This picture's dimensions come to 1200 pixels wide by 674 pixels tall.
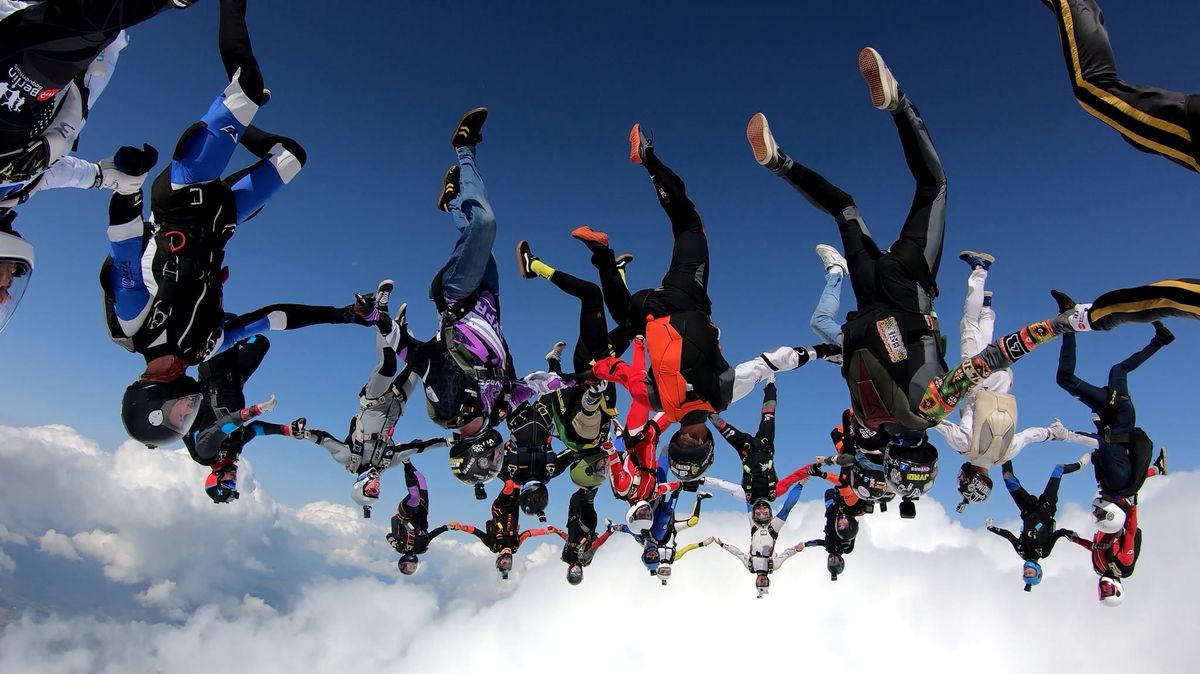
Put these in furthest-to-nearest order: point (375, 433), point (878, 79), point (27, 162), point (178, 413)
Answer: point (375, 433) < point (178, 413) < point (878, 79) < point (27, 162)

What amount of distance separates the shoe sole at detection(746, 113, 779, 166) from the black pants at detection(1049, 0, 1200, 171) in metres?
2.59

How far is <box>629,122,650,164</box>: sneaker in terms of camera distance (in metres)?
8.14

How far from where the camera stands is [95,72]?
17.3 ft

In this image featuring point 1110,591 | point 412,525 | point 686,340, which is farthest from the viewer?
point 412,525

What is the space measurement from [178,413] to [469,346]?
3.60 m

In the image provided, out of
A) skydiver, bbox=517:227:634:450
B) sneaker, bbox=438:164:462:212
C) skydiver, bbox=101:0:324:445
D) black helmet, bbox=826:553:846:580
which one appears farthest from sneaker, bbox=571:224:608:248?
black helmet, bbox=826:553:846:580

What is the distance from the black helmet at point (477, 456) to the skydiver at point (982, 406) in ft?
21.8

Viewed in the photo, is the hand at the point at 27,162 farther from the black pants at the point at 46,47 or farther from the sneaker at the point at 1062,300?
the sneaker at the point at 1062,300

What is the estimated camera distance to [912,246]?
6.68 meters

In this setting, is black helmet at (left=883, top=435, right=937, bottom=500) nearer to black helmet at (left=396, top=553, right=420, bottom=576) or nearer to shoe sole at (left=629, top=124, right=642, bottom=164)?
shoe sole at (left=629, top=124, right=642, bottom=164)

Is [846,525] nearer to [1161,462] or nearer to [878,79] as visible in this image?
[1161,462]

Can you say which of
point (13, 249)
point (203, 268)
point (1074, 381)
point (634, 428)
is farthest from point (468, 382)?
point (1074, 381)

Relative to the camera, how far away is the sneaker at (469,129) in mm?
8078

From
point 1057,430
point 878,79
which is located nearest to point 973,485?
point 1057,430
